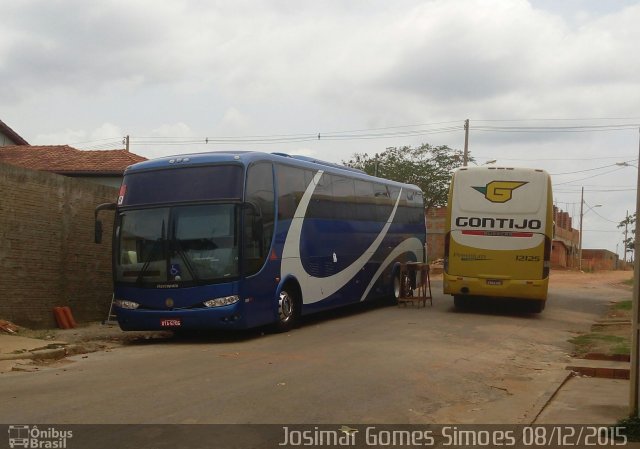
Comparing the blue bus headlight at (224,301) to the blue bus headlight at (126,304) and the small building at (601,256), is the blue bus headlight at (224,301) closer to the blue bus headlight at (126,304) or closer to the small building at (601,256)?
the blue bus headlight at (126,304)

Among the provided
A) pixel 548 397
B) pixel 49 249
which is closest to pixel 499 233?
pixel 548 397

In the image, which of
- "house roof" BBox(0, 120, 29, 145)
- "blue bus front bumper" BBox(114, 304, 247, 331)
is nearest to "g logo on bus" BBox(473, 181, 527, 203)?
"blue bus front bumper" BBox(114, 304, 247, 331)

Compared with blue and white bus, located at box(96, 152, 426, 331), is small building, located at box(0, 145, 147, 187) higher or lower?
higher

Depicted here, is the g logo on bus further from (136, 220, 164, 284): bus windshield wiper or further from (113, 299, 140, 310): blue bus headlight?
(113, 299, 140, 310): blue bus headlight

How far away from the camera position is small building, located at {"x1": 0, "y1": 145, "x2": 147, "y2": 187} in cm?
2683

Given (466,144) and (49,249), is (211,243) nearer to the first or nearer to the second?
(49,249)

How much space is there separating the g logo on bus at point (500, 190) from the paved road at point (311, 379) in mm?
3958

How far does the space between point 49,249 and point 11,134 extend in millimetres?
19512

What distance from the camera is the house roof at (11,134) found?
31875 millimetres

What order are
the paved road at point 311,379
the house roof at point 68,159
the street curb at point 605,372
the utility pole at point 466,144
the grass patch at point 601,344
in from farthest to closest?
the utility pole at point 466,144 < the house roof at point 68,159 < the grass patch at point 601,344 < the street curb at point 605,372 < the paved road at point 311,379

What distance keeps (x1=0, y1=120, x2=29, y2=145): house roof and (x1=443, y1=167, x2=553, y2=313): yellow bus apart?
2246 cm

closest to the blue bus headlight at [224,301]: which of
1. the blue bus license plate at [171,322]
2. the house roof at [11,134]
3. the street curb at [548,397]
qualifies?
the blue bus license plate at [171,322]

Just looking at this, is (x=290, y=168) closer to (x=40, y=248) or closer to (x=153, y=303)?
(x=153, y=303)

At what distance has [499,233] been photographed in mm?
17969
